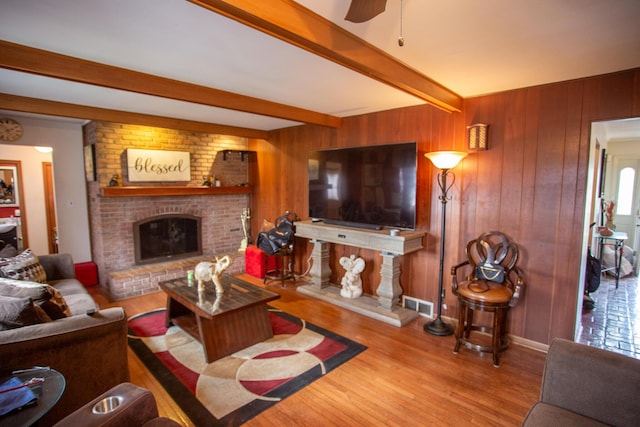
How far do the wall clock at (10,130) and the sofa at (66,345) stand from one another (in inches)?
116

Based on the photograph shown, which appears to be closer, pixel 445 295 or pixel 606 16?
pixel 606 16

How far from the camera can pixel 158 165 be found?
4.83 m

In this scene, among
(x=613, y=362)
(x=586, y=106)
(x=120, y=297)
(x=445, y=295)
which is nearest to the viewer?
(x=613, y=362)

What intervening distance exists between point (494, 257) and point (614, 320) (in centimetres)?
179

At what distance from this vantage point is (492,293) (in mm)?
2771

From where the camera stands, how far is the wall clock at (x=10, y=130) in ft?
13.5

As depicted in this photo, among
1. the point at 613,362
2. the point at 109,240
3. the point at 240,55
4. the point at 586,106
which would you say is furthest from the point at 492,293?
the point at 109,240

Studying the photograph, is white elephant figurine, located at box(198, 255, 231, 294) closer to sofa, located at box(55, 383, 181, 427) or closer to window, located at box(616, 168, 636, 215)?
sofa, located at box(55, 383, 181, 427)

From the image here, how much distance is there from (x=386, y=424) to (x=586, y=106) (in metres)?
2.88

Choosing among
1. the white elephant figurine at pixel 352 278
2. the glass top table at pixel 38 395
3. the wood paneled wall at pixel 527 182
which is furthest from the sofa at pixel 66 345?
the wood paneled wall at pixel 527 182

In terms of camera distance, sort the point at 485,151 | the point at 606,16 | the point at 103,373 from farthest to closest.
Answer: the point at 485,151 → the point at 103,373 → the point at 606,16

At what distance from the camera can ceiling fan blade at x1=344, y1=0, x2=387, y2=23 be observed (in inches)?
48.4

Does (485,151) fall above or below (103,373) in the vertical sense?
above

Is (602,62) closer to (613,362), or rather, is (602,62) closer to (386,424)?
(613,362)
